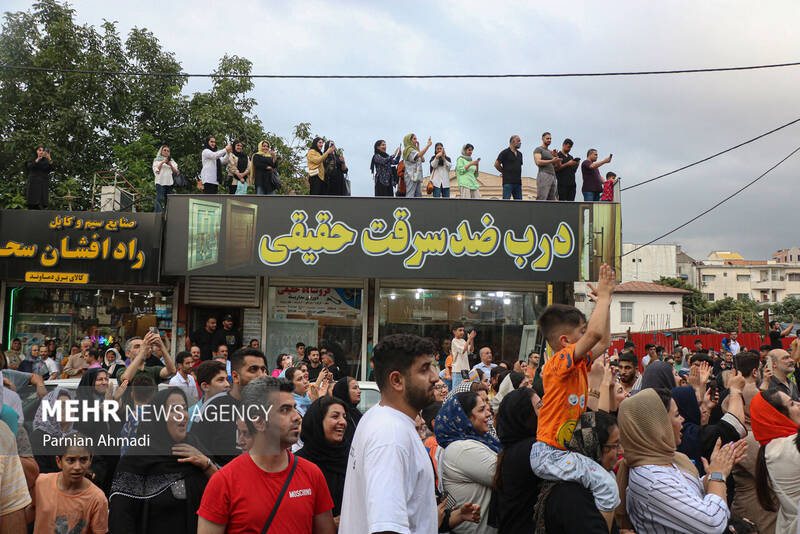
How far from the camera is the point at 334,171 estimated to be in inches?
638

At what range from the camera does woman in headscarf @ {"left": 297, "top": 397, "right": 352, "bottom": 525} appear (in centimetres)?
452

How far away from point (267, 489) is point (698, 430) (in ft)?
13.9

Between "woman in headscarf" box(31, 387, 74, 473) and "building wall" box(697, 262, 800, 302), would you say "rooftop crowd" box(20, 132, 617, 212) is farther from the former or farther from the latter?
"building wall" box(697, 262, 800, 302)

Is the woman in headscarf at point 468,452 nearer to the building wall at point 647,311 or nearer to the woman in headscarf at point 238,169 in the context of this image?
the woman in headscarf at point 238,169

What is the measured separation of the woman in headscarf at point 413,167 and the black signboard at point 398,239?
1004 millimetres

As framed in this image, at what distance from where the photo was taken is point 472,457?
420 cm

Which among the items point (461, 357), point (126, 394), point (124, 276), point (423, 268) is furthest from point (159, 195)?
point (126, 394)

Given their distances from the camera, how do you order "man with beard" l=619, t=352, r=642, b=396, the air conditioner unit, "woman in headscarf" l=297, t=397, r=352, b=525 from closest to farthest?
"woman in headscarf" l=297, t=397, r=352, b=525 → "man with beard" l=619, t=352, r=642, b=396 → the air conditioner unit

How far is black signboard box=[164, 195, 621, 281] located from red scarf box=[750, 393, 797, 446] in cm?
995

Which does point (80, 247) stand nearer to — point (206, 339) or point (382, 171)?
point (206, 339)

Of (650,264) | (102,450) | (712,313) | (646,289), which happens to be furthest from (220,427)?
(650,264)

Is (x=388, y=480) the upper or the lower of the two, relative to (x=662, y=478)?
upper

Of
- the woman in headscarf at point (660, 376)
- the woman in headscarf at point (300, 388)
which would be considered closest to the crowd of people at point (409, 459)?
the woman in headscarf at point (660, 376)

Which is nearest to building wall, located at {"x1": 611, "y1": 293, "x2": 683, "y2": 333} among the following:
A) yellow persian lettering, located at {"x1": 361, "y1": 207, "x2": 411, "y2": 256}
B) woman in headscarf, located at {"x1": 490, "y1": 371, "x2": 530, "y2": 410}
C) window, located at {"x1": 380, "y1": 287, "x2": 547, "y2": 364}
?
window, located at {"x1": 380, "y1": 287, "x2": 547, "y2": 364}
